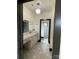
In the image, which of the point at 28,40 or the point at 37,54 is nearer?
the point at 37,54

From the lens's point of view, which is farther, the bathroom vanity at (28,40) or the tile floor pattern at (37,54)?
the bathroom vanity at (28,40)

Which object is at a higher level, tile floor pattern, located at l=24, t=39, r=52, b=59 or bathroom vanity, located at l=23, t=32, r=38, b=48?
bathroom vanity, located at l=23, t=32, r=38, b=48

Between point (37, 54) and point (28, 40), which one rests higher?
point (28, 40)

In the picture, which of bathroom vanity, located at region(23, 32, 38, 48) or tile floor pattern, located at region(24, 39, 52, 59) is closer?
tile floor pattern, located at region(24, 39, 52, 59)

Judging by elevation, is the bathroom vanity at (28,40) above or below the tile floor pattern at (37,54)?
above
